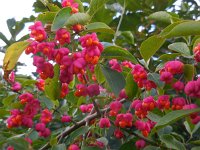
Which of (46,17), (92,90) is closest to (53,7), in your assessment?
(46,17)

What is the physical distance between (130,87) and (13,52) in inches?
17.5

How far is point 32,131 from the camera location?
185 cm

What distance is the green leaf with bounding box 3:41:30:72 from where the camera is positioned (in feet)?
4.52

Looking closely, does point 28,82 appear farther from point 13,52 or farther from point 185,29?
point 185,29

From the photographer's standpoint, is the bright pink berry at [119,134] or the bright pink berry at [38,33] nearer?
the bright pink berry at [38,33]

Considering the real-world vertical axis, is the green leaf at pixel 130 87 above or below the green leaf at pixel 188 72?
below

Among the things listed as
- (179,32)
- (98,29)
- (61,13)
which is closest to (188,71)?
(179,32)

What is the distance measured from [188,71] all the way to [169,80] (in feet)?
0.24

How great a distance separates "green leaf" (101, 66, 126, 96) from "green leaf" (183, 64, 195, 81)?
0.22 m

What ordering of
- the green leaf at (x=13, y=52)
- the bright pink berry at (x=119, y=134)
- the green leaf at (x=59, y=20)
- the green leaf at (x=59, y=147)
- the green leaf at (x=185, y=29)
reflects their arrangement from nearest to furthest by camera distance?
1. the green leaf at (x=185, y=29)
2. the green leaf at (x=59, y=20)
3. the green leaf at (x=13, y=52)
4. the green leaf at (x=59, y=147)
5. the bright pink berry at (x=119, y=134)

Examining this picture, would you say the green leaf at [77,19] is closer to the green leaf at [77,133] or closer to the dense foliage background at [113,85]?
the dense foliage background at [113,85]

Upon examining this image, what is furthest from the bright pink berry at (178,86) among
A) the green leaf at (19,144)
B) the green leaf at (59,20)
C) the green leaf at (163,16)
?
the green leaf at (19,144)

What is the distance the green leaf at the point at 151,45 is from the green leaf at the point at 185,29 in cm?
12

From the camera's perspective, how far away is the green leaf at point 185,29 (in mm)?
1167
